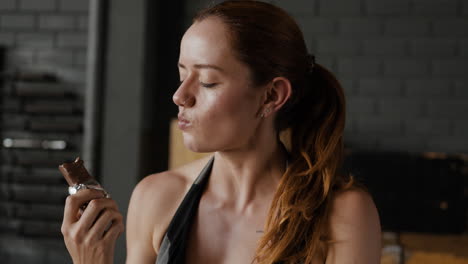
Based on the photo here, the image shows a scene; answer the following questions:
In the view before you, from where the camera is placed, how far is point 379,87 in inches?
146

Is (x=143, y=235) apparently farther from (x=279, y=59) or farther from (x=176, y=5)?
(x=176, y=5)

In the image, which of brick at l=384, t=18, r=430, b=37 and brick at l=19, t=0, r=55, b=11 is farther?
brick at l=19, t=0, r=55, b=11

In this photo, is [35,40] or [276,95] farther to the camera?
[35,40]

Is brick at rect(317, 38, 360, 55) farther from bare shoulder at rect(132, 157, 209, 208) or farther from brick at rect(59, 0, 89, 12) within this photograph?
bare shoulder at rect(132, 157, 209, 208)

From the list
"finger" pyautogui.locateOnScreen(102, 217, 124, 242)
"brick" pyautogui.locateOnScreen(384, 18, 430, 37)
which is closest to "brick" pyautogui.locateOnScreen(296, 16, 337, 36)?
"brick" pyautogui.locateOnScreen(384, 18, 430, 37)

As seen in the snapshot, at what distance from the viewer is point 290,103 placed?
1262mm

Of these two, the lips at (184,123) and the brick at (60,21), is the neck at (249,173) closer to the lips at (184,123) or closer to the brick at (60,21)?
the lips at (184,123)

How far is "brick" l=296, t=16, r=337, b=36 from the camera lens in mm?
3730

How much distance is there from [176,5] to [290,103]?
2.59m

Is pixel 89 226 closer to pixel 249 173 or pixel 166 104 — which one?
pixel 249 173

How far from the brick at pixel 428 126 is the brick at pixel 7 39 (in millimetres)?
3162

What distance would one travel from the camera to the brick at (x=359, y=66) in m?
3.70

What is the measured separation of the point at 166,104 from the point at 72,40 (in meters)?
1.64

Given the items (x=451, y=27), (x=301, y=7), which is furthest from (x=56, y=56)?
(x=451, y=27)
